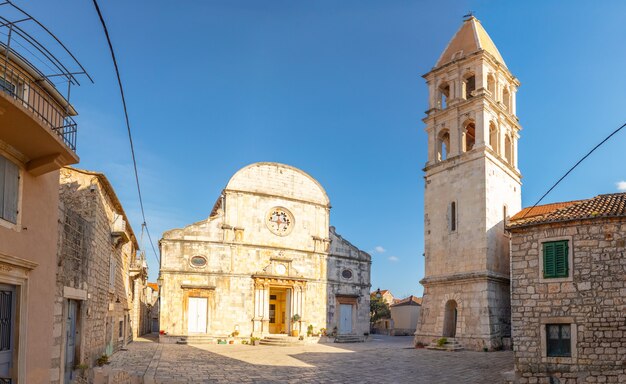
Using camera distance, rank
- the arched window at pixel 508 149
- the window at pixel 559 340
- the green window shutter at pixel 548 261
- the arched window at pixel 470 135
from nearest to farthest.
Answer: the window at pixel 559 340 → the green window shutter at pixel 548 261 → the arched window at pixel 470 135 → the arched window at pixel 508 149

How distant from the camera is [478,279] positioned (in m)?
23.7

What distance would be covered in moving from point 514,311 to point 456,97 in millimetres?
15706

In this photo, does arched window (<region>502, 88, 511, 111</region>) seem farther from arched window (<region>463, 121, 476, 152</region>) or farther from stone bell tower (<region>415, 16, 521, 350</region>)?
arched window (<region>463, 121, 476, 152</region>)

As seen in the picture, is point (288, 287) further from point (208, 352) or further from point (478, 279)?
point (478, 279)

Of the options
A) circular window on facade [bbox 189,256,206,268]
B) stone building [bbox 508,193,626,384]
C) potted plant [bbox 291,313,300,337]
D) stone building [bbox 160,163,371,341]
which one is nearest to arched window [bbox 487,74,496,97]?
stone building [bbox 160,163,371,341]

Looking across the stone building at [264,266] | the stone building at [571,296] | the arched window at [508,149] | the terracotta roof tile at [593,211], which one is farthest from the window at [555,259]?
the stone building at [264,266]

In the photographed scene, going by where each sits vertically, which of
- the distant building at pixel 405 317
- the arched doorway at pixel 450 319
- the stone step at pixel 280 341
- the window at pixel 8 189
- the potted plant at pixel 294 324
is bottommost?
the distant building at pixel 405 317

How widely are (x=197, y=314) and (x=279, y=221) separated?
24.8 ft

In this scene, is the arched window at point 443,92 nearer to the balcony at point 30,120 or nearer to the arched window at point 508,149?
the arched window at point 508,149

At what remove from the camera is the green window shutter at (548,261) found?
13.8 metres

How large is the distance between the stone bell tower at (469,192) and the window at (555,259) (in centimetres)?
961

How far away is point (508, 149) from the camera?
28.9 metres

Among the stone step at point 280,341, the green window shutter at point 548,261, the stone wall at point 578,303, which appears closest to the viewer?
the stone wall at point 578,303

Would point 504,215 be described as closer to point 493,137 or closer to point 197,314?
point 493,137
